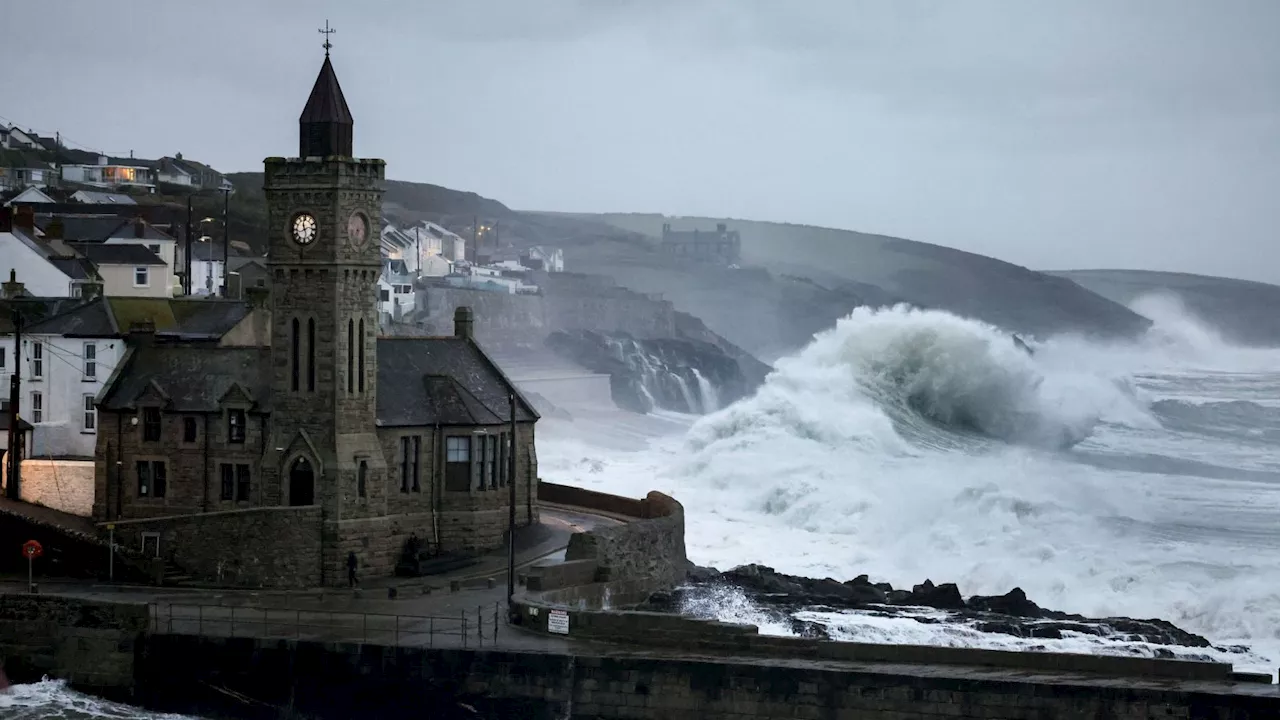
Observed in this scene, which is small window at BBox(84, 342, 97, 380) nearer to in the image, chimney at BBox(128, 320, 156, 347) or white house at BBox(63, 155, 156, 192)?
chimney at BBox(128, 320, 156, 347)

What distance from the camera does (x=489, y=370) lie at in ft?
166

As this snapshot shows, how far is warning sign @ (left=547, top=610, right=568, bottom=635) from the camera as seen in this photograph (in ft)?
129

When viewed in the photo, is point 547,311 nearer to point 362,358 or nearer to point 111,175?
point 111,175

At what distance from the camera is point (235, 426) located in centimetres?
4728

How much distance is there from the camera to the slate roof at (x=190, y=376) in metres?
47.8

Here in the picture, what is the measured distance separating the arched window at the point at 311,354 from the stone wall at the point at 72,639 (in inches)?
256

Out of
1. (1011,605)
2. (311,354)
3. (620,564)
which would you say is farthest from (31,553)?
(1011,605)

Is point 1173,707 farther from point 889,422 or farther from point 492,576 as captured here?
point 889,422

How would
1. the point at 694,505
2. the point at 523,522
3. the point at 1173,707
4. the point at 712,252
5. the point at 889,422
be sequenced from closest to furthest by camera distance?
the point at 1173,707 < the point at 523,522 < the point at 694,505 < the point at 889,422 < the point at 712,252

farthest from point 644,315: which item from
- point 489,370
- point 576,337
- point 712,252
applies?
point 489,370

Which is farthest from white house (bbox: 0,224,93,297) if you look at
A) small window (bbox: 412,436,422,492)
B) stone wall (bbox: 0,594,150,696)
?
stone wall (bbox: 0,594,150,696)

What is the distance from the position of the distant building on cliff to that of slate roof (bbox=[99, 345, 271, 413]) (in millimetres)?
142232

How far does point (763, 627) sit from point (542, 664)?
8823mm

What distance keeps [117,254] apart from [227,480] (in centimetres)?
3068
